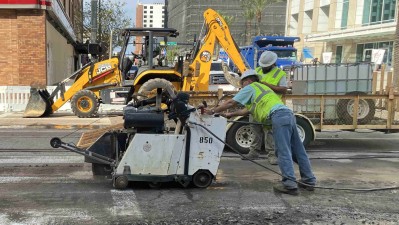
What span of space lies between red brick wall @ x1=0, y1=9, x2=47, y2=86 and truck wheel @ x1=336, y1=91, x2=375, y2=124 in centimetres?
1202

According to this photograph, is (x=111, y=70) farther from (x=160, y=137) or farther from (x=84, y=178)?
(x=160, y=137)

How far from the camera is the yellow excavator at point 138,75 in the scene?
1168 cm

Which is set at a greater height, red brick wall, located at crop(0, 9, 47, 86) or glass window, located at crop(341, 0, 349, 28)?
glass window, located at crop(341, 0, 349, 28)

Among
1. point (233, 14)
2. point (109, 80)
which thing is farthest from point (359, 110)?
point (233, 14)

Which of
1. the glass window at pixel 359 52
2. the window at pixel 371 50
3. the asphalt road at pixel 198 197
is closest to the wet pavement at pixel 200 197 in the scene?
the asphalt road at pixel 198 197

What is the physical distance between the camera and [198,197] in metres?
5.27

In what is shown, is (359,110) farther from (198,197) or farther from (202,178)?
(198,197)

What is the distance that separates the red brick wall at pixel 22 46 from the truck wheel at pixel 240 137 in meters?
11.1

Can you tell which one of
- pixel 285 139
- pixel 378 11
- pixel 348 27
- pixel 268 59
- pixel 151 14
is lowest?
pixel 285 139

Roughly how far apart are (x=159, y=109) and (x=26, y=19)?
1325 cm

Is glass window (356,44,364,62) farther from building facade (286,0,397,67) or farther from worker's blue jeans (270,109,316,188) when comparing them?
worker's blue jeans (270,109,316,188)

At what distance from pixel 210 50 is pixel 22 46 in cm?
869

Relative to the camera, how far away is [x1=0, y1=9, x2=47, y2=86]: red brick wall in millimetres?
16625

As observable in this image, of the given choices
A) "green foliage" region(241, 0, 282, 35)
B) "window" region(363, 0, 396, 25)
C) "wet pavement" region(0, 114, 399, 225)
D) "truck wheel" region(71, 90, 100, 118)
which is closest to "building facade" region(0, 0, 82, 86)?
"truck wheel" region(71, 90, 100, 118)
